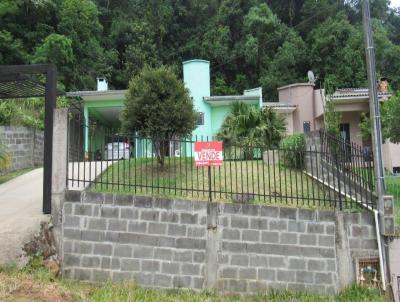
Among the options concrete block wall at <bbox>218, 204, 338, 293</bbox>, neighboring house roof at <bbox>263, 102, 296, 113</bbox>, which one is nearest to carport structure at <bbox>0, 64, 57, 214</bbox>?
concrete block wall at <bbox>218, 204, 338, 293</bbox>

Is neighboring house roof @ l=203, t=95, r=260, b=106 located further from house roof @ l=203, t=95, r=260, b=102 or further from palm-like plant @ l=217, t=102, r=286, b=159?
palm-like plant @ l=217, t=102, r=286, b=159

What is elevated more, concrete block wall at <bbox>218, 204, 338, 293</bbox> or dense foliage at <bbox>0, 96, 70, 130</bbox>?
dense foliage at <bbox>0, 96, 70, 130</bbox>

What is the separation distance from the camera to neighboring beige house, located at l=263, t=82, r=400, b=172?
18844 millimetres

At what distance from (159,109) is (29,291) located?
4709mm

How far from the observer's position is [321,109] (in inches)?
819

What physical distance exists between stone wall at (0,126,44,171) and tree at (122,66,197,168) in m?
6.42

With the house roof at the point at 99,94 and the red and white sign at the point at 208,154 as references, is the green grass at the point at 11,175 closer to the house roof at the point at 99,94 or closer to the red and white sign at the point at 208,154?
the house roof at the point at 99,94

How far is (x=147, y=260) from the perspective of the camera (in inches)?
291

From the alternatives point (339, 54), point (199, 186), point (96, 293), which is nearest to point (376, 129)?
point (199, 186)

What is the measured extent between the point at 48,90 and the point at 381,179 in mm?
6632

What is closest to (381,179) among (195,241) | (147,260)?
(195,241)

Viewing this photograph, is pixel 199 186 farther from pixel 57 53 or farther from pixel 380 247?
pixel 57 53

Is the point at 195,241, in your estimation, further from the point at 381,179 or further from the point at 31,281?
the point at 381,179

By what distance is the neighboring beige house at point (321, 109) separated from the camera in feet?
61.8
